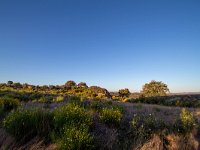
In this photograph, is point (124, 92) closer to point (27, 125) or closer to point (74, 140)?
point (27, 125)

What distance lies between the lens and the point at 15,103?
11203 millimetres

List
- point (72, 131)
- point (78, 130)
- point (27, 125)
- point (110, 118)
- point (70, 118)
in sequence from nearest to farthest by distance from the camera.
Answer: point (72, 131) → point (78, 130) → point (27, 125) → point (70, 118) → point (110, 118)

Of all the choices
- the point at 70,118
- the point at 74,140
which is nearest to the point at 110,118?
the point at 70,118

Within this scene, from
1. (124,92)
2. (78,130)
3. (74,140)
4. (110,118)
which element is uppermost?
(124,92)

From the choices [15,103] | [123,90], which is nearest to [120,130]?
[15,103]

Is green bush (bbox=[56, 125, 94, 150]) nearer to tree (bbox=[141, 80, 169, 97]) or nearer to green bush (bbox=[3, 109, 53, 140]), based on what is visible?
green bush (bbox=[3, 109, 53, 140])

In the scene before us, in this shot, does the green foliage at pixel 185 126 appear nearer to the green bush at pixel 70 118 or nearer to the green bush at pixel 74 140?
the green bush at pixel 70 118

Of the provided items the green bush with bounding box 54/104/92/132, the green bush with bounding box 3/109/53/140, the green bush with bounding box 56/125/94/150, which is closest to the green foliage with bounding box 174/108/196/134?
the green bush with bounding box 54/104/92/132

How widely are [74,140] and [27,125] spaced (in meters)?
1.81

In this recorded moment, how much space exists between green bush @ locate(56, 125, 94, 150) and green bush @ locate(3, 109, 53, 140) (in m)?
0.98

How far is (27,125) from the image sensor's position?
6.68 m

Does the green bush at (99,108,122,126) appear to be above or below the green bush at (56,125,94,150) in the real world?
above

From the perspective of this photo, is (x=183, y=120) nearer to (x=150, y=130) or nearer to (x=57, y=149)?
(x=150, y=130)

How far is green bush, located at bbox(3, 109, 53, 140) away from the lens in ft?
21.0
